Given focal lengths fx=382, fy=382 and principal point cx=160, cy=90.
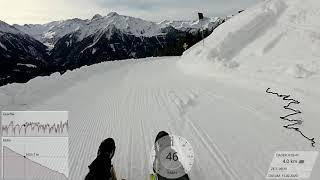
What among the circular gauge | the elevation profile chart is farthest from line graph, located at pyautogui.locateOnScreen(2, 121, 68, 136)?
the circular gauge

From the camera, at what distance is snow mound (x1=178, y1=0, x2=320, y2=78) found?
52.6 feet

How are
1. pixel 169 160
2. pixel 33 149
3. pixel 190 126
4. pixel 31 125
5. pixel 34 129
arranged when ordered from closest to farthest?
pixel 169 160
pixel 33 149
pixel 190 126
pixel 34 129
pixel 31 125

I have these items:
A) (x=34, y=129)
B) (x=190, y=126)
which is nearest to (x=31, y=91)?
(x=34, y=129)

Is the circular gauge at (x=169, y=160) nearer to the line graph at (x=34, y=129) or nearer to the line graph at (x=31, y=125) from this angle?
the line graph at (x=34, y=129)

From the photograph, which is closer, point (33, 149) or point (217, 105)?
point (33, 149)

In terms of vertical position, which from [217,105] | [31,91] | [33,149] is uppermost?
[31,91]

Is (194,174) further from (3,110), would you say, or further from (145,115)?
(3,110)

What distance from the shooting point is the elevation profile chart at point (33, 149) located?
7.39m

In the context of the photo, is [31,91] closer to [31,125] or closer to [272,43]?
[31,125]

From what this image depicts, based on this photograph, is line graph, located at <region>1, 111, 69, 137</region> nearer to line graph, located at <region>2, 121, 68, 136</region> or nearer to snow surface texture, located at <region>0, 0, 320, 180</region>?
line graph, located at <region>2, 121, 68, 136</region>

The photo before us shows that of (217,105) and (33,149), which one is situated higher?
(217,105)

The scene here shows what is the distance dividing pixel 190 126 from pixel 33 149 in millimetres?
3790

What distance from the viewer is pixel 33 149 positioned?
28.3ft

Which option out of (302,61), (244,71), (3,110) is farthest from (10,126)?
(302,61)
